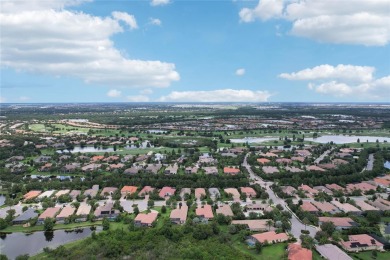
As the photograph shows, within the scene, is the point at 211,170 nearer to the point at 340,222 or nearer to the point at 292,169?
the point at 292,169

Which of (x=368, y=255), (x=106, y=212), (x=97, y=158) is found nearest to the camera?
(x=368, y=255)

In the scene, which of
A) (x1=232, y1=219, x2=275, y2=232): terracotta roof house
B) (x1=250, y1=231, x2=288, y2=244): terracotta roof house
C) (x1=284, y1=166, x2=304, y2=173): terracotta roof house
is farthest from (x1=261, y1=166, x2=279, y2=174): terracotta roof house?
(x1=250, y1=231, x2=288, y2=244): terracotta roof house

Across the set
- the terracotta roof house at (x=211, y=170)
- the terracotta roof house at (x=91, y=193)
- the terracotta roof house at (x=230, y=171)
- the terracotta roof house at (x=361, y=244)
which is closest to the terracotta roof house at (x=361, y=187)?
the terracotta roof house at (x=361, y=244)

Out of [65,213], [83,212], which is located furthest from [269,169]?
[65,213]

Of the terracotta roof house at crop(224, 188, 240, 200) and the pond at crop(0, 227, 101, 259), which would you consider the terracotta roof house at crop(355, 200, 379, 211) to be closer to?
the terracotta roof house at crop(224, 188, 240, 200)

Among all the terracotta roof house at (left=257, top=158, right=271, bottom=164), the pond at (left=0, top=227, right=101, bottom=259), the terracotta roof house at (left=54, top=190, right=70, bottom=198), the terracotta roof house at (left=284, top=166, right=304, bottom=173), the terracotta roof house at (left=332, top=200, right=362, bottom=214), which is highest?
the terracotta roof house at (left=257, top=158, right=271, bottom=164)

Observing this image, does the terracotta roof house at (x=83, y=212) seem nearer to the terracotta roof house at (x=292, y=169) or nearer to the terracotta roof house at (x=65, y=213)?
the terracotta roof house at (x=65, y=213)

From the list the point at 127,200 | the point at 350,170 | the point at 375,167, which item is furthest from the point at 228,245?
the point at 375,167
